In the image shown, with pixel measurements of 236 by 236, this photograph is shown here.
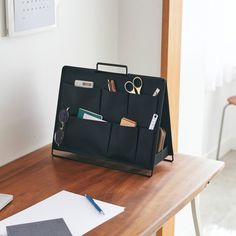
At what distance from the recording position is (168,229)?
2146 millimetres

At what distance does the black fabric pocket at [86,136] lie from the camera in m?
1.60

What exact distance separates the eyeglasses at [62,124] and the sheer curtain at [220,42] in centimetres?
177

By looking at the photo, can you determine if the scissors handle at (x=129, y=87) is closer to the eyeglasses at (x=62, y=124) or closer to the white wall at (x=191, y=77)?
the eyeglasses at (x=62, y=124)

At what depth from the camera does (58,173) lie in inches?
60.8

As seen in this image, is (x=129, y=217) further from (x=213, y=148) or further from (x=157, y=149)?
(x=213, y=148)

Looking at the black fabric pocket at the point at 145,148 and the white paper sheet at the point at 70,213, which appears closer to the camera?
the white paper sheet at the point at 70,213

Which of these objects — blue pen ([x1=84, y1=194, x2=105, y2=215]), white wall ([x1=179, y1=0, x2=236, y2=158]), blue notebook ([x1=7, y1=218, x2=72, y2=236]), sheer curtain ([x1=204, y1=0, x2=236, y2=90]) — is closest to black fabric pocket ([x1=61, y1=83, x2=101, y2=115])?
blue pen ([x1=84, y1=194, x2=105, y2=215])

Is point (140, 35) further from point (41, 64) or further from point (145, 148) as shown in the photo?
point (145, 148)

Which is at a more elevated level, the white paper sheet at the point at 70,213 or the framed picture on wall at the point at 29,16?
the framed picture on wall at the point at 29,16

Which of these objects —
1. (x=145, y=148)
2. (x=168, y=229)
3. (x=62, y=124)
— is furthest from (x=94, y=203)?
(x=168, y=229)

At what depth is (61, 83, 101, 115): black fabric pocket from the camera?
5.34 ft

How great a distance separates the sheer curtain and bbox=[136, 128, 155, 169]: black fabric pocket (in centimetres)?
182

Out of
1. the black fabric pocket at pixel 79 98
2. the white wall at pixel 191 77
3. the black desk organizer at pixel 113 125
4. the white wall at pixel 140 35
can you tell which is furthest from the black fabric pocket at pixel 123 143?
the white wall at pixel 191 77

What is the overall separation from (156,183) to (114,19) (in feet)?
2.69
